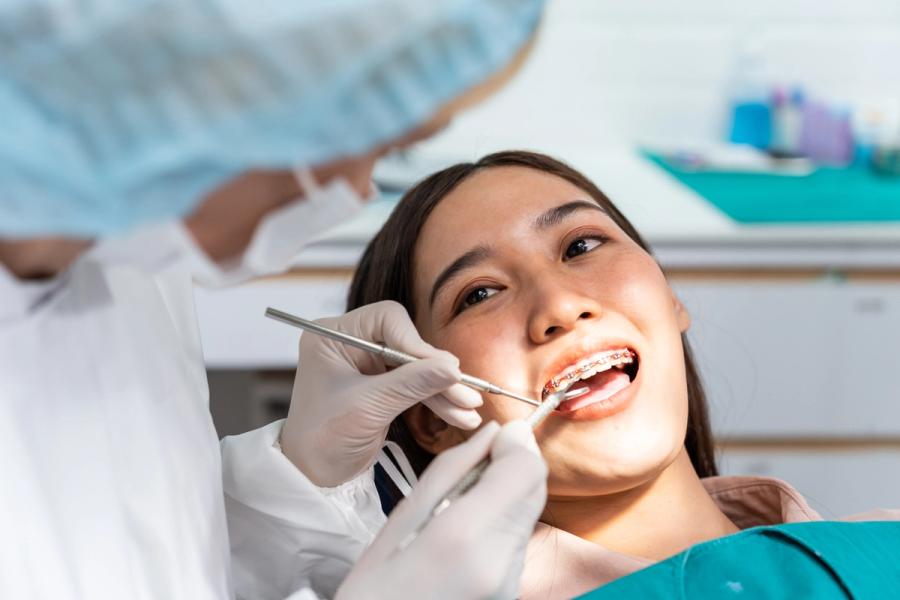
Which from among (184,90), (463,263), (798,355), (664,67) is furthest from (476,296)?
(664,67)

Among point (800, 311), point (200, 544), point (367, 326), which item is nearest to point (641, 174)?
point (800, 311)

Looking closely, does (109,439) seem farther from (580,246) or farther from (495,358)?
(580,246)

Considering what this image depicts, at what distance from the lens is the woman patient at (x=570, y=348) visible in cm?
123

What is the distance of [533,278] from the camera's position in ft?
4.24

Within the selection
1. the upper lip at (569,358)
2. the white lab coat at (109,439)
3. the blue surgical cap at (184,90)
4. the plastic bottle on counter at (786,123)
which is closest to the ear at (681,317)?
the upper lip at (569,358)

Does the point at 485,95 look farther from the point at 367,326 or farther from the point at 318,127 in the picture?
the point at 367,326

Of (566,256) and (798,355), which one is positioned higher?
(566,256)

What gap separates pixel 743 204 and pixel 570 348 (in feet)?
4.79

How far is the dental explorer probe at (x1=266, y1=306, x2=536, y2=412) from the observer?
1.13 metres

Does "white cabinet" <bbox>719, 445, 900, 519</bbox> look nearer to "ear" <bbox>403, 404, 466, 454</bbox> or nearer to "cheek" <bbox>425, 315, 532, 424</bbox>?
"ear" <bbox>403, 404, 466, 454</bbox>

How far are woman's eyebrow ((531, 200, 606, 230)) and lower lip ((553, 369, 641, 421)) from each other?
0.81ft

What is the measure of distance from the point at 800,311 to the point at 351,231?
42.6 inches

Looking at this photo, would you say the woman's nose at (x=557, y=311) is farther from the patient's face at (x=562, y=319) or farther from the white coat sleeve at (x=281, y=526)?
the white coat sleeve at (x=281, y=526)

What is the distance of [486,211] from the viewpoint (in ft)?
4.47
